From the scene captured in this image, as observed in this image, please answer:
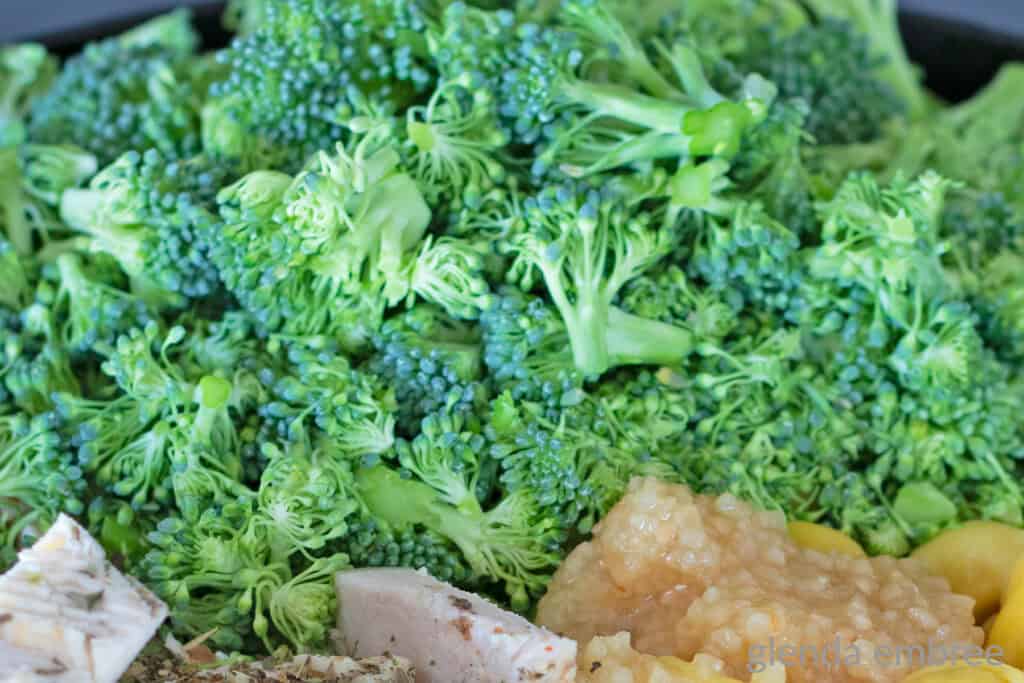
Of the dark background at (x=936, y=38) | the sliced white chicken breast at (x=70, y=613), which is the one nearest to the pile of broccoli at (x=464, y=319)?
the sliced white chicken breast at (x=70, y=613)

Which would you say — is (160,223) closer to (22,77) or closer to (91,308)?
(91,308)

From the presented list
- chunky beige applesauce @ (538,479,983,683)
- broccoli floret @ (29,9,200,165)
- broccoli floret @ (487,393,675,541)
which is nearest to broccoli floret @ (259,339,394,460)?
broccoli floret @ (487,393,675,541)

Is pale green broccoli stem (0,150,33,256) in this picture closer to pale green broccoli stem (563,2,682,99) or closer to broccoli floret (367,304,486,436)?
broccoli floret (367,304,486,436)

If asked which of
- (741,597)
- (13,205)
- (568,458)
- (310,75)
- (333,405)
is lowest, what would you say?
(741,597)

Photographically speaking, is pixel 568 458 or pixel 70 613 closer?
pixel 70 613

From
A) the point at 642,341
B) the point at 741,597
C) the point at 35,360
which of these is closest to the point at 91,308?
the point at 35,360

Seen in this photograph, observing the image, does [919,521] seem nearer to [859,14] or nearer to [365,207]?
[365,207]
